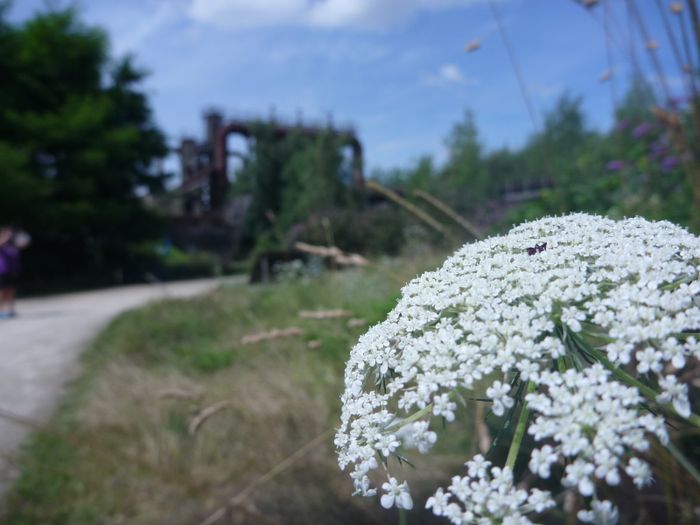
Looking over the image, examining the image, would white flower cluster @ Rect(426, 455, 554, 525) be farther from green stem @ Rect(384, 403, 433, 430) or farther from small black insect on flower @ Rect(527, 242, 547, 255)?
small black insect on flower @ Rect(527, 242, 547, 255)

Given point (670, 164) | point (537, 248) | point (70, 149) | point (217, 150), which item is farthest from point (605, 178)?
point (217, 150)

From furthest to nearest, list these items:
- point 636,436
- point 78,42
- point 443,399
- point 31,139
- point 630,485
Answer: point 78,42 < point 31,139 < point 630,485 < point 443,399 < point 636,436

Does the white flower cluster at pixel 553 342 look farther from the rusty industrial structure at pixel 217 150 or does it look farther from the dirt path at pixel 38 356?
the rusty industrial structure at pixel 217 150

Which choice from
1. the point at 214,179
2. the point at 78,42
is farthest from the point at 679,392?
the point at 214,179

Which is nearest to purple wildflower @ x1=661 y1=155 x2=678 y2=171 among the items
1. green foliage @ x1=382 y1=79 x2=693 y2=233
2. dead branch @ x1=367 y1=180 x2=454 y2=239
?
green foliage @ x1=382 y1=79 x2=693 y2=233

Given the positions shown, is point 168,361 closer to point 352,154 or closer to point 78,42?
point 78,42

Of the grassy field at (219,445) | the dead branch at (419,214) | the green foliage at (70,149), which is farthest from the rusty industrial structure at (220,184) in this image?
the dead branch at (419,214)

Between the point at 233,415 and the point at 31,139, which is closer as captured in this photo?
the point at 233,415

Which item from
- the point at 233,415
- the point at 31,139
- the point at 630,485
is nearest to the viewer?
the point at 630,485
